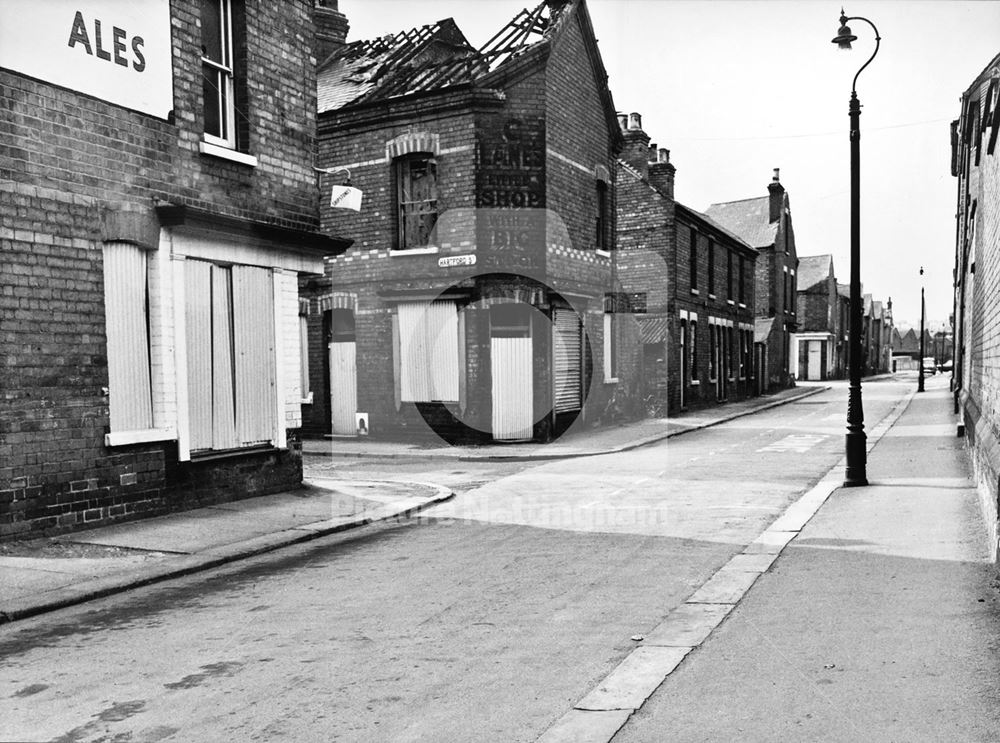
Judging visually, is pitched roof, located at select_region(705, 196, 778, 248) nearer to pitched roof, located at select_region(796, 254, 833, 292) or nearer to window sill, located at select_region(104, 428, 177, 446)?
pitched roof, located at select_region(796, 254, 833, 292)

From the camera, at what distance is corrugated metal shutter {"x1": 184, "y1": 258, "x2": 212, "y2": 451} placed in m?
10.2

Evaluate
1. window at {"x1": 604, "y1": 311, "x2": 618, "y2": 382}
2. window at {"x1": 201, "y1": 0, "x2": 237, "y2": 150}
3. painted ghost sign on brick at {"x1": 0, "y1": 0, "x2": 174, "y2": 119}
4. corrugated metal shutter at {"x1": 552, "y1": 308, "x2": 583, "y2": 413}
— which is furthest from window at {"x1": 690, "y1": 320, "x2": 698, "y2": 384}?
painted ghost sign on brick at {"x1": 0, "y1": 0, "x2": 174, "y2": 119}

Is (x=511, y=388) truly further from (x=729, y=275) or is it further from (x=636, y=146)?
(x=729, y=275)

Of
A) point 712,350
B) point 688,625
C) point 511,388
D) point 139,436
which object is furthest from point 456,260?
point 712,350

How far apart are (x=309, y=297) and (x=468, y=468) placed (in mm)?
7653

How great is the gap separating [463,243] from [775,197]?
32.2 meters

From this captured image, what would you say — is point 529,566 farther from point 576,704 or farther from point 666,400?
point 666,400

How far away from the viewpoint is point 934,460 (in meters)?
14.4

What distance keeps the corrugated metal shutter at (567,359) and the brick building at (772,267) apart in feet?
75.7

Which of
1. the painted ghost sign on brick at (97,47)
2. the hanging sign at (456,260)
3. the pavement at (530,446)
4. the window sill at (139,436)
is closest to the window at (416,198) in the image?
the hanging sign at (456,260)

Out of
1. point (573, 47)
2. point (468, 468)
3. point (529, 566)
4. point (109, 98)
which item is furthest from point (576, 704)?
point (573, 47)

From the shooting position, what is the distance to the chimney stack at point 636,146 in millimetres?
29109

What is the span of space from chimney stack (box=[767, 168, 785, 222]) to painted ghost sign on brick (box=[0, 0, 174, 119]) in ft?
133

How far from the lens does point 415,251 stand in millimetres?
19203
